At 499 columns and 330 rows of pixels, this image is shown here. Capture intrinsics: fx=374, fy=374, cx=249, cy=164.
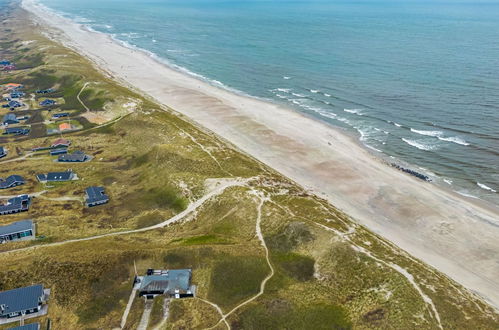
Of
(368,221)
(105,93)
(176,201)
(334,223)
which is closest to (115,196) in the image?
(176,201)

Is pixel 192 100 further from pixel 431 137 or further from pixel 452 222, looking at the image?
pixel 452 222

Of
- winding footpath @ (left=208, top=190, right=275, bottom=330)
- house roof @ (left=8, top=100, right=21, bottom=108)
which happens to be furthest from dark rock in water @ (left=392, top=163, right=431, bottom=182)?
house roof @ (left=8, top=100, right=21, bottom=108)

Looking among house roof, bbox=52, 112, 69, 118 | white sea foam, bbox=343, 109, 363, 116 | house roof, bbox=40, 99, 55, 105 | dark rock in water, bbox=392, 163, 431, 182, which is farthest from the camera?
house roof, bbox=40, 99, 55, 105

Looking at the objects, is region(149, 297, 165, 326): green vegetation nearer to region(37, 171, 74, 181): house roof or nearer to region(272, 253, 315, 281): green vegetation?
region(272, 253, 315, 281): green vegetation

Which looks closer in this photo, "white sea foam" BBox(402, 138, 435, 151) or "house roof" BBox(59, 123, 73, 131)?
"white sea foam" BBox(402, 138, 435, 151)

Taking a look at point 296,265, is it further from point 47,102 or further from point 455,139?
point 47,102

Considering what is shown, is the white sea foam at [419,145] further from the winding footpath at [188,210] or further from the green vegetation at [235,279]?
the green vegetation at [235,279]

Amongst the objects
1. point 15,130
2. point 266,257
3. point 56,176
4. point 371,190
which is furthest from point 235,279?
point 15,130
